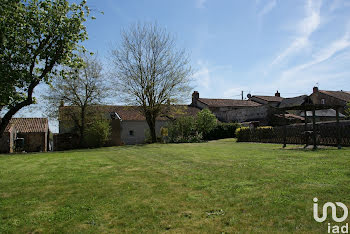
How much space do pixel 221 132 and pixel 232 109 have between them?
1605 centimetres

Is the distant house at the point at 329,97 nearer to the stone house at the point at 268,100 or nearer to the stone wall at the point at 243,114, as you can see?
the stone house at the point at 268,100

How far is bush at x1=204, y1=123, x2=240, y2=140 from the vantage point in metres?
38.1

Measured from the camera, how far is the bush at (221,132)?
3809 cm

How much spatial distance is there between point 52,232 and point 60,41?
5405 millimetres

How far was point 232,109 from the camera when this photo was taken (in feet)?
176

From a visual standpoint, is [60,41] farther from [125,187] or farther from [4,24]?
[125,187]

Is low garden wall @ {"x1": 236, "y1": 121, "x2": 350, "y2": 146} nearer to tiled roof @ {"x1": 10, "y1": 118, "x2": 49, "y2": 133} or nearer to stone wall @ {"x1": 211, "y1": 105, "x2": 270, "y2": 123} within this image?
stone wall @ {"x1": 211, "y1": 105, "x2": 270, "y2": 123}

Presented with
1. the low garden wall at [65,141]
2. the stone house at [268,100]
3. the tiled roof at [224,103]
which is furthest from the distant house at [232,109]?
the low garden wall at [65,141]

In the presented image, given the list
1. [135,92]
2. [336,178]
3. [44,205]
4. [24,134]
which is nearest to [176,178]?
Answer: [44,205]

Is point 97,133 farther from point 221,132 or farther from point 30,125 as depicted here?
point 221,132

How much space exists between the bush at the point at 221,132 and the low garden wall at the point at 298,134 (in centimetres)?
843

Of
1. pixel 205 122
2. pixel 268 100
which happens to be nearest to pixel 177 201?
pixel 205 122

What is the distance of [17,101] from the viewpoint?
7.52 meters

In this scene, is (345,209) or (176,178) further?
(176,178)
